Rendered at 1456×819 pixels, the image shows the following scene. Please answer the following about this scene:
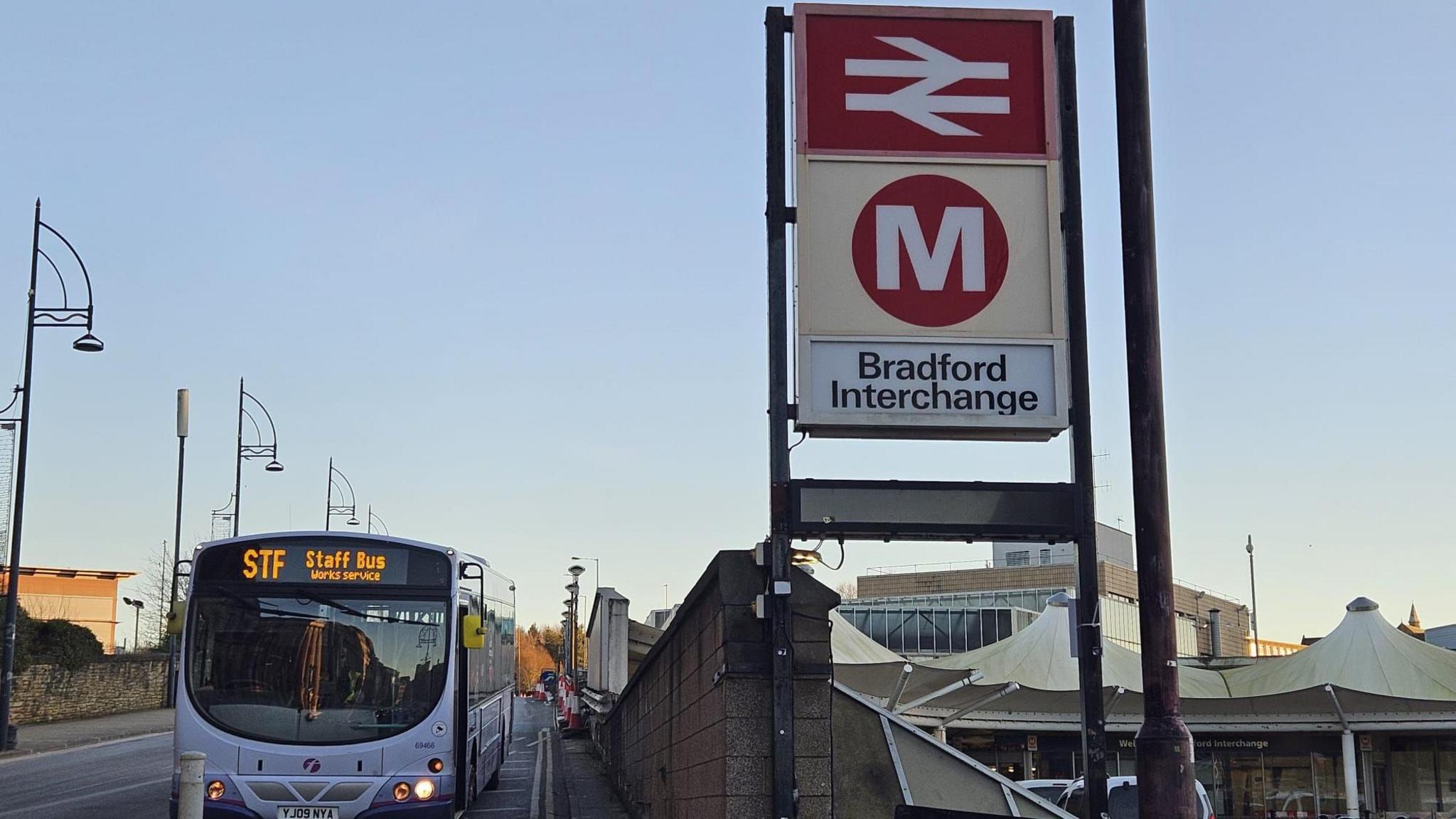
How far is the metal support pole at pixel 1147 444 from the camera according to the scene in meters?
5.86

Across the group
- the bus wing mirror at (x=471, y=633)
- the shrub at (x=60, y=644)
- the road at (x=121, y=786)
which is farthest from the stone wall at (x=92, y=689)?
the bus wing mirror at (x=471, y=633)

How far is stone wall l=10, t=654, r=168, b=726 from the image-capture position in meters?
39.7

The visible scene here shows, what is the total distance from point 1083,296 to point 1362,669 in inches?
957

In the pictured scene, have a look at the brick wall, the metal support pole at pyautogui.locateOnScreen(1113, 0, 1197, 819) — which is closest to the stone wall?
the brick wall

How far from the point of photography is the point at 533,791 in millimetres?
24062

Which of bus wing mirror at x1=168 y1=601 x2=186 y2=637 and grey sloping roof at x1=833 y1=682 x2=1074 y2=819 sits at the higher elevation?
bus wing mirror at x1=168 y1=601 x2=186 y2=637

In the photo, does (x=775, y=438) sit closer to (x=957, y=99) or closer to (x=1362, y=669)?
(x=957, y=99)

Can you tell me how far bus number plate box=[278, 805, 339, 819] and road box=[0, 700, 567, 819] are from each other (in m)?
5.49

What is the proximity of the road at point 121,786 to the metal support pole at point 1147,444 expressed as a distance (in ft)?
48.7

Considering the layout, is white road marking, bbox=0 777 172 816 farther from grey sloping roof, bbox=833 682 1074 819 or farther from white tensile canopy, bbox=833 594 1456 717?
white tensile canopy, bbox=833 594 1456 717

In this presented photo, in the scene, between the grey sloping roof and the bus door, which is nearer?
the grey sloping roof

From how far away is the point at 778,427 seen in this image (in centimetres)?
916

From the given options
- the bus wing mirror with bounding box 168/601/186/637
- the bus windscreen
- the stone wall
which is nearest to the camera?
the bus wing mirror with bounding box 168/601/186/637

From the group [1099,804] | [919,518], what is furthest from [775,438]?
[1099,804]
